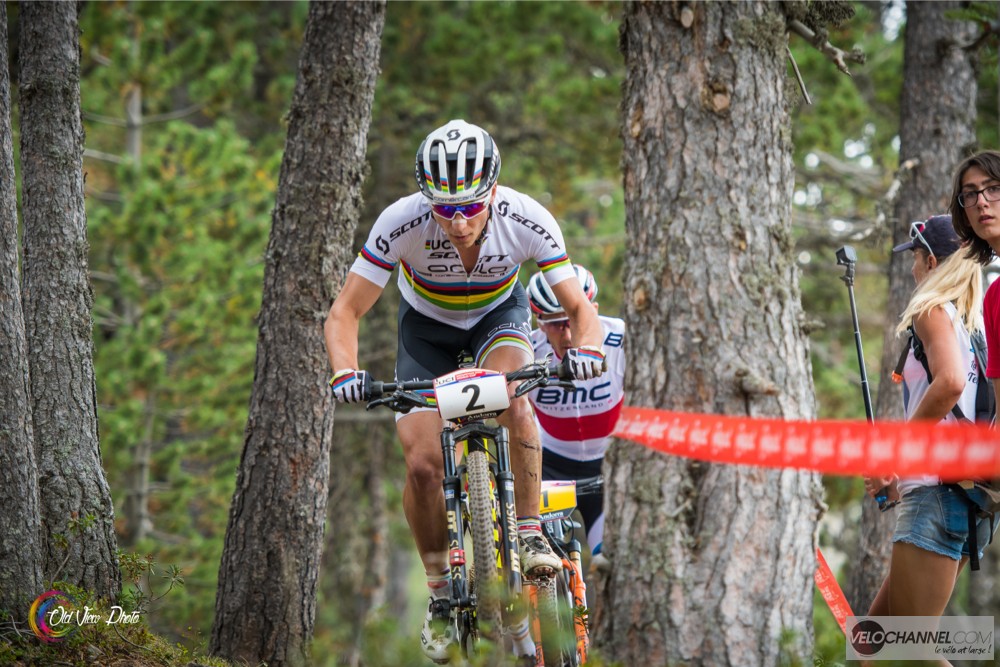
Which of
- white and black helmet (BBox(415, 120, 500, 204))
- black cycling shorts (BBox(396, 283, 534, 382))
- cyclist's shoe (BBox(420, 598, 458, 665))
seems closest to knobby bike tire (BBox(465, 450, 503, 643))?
cyclist's shoe (BBox(420, 598, 458, 665))

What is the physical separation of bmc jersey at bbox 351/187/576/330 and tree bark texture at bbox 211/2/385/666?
2.91 feet

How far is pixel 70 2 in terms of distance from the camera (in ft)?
17.7

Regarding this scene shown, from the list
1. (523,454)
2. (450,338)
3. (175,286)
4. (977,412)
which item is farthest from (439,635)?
(175,286)

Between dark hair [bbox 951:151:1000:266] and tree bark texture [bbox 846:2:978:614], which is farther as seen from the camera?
tree bark texture [bbox 846:2:978:614]

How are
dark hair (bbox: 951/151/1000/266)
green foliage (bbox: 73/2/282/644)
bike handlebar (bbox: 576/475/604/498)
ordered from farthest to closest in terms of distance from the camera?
green foliage (bbox: 73/2/282/644) < bike handlebar (bbox: 576/475/604/498) < dark hair (bbox: 951/151/1000/266)

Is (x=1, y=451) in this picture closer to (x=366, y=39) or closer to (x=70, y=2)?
(x=70, y=2)

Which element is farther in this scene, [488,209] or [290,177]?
[290,177]

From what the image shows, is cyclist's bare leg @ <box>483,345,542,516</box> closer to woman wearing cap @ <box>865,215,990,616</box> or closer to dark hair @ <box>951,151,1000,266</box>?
woman wearing cap @ <box>865,215,990,616</box>

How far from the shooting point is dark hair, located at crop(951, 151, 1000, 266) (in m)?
4.25

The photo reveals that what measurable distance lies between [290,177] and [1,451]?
8.62ft

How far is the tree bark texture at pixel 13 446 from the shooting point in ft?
13.2

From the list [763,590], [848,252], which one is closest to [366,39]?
[848,252]

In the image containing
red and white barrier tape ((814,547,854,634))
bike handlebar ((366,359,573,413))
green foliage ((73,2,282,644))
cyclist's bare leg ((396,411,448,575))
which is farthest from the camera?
green foliage ((73,2,282,644))

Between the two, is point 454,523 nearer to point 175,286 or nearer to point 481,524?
point 481,524
